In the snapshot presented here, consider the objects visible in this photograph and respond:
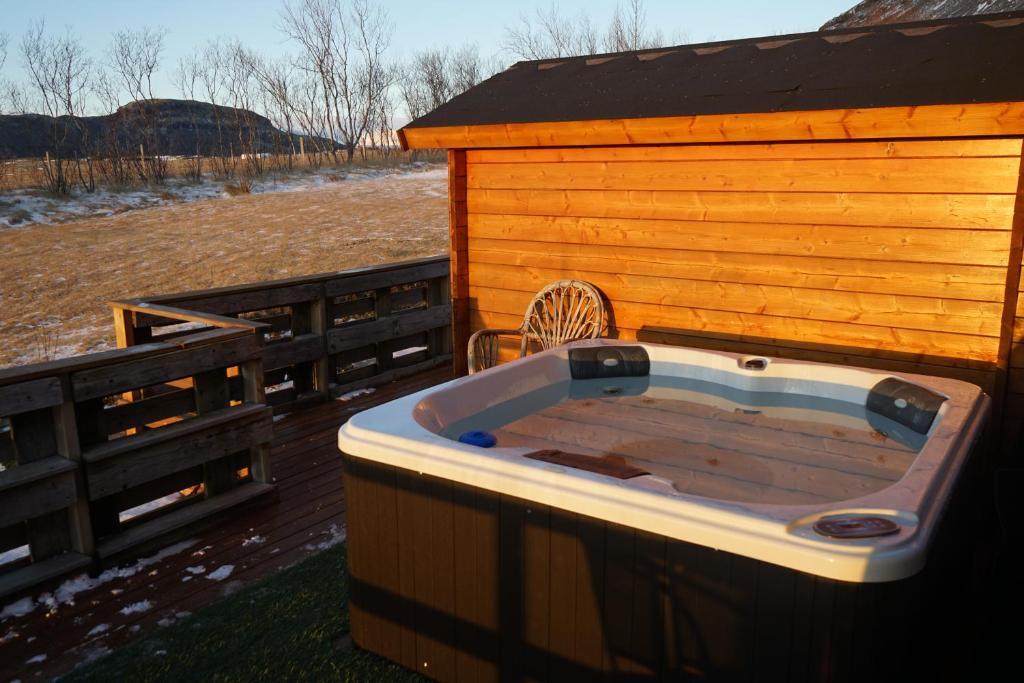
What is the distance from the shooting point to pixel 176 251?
1100cm

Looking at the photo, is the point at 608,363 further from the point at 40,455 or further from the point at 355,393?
the point at 40,455

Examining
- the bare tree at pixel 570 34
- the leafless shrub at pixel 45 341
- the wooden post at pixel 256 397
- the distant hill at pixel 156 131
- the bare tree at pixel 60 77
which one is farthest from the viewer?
the bare tree at pixel 570 34

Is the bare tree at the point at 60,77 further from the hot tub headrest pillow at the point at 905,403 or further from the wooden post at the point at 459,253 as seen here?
the hot tub headrest pillow at the point at 905,403

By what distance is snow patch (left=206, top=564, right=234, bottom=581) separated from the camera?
291 cm

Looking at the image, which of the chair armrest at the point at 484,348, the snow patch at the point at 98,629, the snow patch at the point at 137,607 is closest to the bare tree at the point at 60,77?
the chair armrest at the point at 484,348

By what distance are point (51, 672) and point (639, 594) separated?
1.73 metres

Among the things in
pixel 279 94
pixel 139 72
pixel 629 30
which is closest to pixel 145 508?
pixel 139 72

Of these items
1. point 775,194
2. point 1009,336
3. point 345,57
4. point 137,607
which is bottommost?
point 137,607

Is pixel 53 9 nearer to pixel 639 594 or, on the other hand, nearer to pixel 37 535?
pixel 37 535

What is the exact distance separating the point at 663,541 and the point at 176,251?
10527 millimetres

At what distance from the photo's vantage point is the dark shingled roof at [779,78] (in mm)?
3102

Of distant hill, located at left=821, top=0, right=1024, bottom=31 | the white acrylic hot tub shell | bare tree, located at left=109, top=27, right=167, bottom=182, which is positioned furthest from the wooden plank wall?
bare tree, located at left=109, top=27, right=167, bottom=182

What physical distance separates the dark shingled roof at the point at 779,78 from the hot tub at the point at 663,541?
1.12 m

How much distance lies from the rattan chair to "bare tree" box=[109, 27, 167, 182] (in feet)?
52.2
